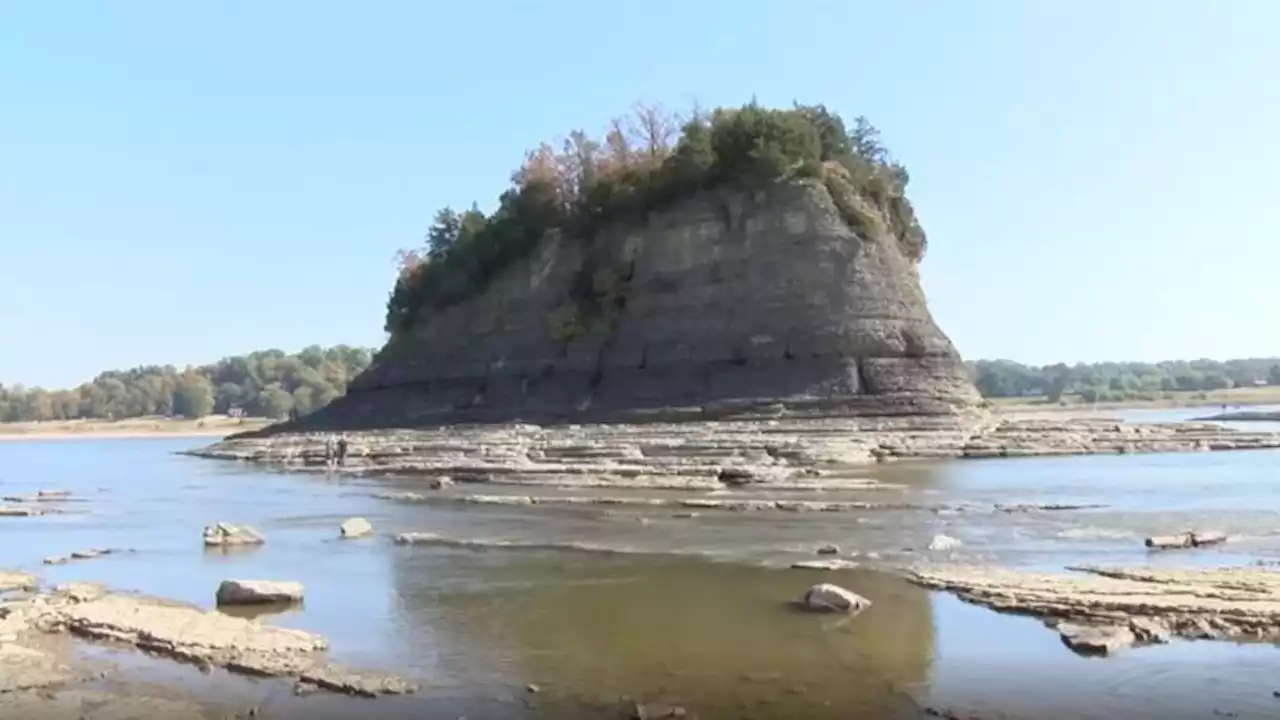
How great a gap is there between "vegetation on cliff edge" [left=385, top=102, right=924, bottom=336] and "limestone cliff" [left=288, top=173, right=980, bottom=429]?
1.33m

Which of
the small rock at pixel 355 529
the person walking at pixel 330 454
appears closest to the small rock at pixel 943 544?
the small rock at pixel 355 529

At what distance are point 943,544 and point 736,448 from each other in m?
21.6

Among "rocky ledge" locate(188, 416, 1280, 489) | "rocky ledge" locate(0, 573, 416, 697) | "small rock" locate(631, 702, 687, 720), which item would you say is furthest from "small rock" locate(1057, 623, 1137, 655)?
"rocky ledge" locate(188, 416, 1280, 489)

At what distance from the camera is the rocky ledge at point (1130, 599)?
11414 millimetres

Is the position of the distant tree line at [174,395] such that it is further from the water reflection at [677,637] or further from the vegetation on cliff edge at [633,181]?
the water reflection at [677,637]

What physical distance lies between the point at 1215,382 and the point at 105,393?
634 ft

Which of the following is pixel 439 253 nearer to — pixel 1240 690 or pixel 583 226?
pixel 583 226

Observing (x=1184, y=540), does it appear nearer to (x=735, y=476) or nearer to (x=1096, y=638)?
(x=1096, y=638)

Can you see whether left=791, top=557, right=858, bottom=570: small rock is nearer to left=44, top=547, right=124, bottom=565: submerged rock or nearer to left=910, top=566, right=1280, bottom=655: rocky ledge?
left=910, top=566, right=1280, bottom=655: rocky ledge

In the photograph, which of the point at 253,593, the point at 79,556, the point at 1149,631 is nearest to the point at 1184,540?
the point at 1149,631

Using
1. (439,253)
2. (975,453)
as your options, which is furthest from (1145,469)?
(439,253)

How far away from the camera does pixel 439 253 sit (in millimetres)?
88312

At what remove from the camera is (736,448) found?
3988 centimetres

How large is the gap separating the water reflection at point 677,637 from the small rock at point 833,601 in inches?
8.2
